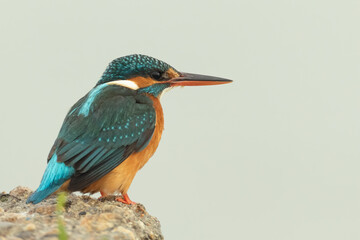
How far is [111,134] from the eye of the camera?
5250 mm

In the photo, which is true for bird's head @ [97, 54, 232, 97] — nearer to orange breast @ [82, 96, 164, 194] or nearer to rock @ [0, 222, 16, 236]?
orange breast @ [82, 96, 164, 194]

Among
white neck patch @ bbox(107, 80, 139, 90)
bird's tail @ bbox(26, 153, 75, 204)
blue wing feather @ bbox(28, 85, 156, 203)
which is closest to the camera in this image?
bird's tail @ bbox(26, 153, 75, 204)

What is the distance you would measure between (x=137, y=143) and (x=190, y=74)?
57.9 inches

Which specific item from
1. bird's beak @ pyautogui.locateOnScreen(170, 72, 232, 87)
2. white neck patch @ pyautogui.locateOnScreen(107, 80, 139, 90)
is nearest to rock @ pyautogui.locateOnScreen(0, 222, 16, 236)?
white neck patch @ pyautogui.locateOnScreen(107, 80, 139, 90)

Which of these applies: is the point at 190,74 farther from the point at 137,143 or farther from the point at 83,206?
the point at 83,206

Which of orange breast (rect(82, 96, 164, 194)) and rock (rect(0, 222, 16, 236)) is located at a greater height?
orange breast (rect(82, 96, 164, 194))

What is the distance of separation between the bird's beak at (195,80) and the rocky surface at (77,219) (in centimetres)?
169

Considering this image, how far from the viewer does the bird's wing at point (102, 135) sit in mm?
4969

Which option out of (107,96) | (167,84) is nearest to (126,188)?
(107,96)

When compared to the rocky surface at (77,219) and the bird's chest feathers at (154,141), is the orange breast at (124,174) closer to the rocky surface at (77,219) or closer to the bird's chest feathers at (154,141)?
the bird's chest feathers at (154,141)

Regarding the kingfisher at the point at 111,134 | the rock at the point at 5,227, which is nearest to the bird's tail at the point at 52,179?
the kingfisher at the point at 111,134

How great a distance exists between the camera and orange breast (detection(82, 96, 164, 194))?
16.9 feet

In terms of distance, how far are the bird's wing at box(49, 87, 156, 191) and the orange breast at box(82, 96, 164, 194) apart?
0.08 metres

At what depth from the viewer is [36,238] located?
142 inches
